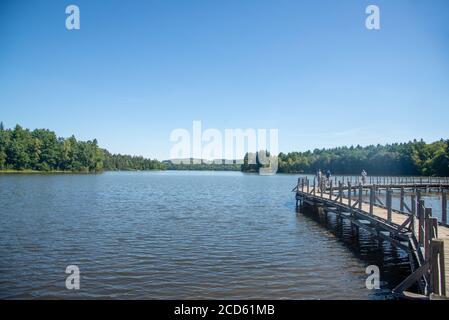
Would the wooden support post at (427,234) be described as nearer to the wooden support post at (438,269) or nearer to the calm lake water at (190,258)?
the wooden support post at (438,269)

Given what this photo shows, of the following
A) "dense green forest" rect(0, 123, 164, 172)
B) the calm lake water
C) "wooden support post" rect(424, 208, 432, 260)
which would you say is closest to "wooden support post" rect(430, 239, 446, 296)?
"wooden support post" rect(424, 208, 432, 260)

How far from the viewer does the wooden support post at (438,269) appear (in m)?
9.44

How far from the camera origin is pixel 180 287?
41.8 ft

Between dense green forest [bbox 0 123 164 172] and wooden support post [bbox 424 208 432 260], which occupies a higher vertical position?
dense green forest [bbox 0 123 164 172]

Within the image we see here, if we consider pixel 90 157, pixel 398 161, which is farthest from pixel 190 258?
pixel 90 157

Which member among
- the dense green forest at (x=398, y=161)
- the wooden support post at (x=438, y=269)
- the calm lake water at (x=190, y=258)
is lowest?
the calm lake water at (x=190, y=258)

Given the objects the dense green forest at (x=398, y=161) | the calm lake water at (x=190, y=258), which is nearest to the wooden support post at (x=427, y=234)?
the calm lake water at (x=190, y=258)

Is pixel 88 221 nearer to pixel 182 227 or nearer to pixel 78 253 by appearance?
pixel 182 227

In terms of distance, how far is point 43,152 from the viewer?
138m

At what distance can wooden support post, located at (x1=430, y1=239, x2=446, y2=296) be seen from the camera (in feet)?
31.0

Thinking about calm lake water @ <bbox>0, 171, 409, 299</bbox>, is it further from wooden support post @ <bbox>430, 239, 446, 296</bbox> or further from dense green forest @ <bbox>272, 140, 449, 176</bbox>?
dense green forest @ <bbox>272, 140, 449, 176</bbox>

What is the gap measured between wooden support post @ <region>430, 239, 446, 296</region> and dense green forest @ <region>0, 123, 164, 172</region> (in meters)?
137

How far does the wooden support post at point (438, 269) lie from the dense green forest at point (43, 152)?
449 ft

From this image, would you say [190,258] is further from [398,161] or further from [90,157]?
[90,157]
